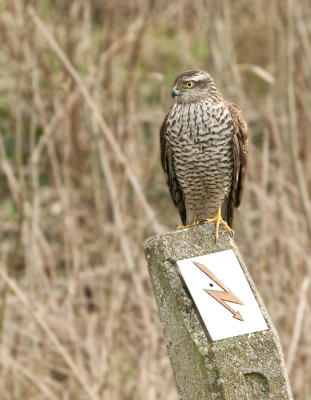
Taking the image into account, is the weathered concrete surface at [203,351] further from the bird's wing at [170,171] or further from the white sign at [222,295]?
the bird's wing at [170,171]

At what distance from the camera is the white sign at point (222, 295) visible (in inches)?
68.8

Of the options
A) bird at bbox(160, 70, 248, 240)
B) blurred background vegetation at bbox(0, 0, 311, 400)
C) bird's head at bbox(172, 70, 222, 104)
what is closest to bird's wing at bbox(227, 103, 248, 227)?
bird at bbox(160, 70, 248, 240)

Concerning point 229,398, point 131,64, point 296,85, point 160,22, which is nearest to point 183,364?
point 229,398

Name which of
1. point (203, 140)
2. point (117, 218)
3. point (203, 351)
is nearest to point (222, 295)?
point (203, 351)

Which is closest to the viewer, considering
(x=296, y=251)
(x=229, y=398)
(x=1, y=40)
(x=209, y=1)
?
(x=229, y=398)

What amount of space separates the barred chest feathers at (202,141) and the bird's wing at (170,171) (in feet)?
0.13

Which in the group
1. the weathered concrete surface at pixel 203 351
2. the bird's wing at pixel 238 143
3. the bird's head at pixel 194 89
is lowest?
the weathered concrete surface at pixel 203 351

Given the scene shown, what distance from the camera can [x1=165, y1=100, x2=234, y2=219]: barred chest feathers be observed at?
3352mm

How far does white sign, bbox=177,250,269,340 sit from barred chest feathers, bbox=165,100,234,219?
1527 millimetres

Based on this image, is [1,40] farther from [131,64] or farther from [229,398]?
[229,398]

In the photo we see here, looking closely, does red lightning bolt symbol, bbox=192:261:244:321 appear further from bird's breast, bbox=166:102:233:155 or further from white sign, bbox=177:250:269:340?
bird's breast, bbox=166:102:233:155

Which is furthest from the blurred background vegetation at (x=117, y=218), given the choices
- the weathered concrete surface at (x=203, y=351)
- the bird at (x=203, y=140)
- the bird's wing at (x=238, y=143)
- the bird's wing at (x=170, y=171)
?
the weathered concrete surface at (x=203, y=351)

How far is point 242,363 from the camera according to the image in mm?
1708

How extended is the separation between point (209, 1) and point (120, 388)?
2560 millimetres
